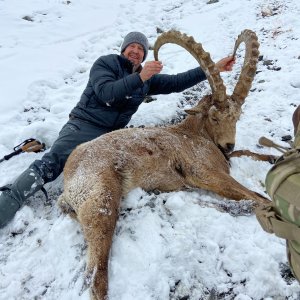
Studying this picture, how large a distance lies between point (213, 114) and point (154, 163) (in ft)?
5.03

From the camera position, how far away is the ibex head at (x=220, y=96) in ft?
20.9

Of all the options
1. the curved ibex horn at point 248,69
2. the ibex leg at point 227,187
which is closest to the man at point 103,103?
the curved ibex horn at point 248,69

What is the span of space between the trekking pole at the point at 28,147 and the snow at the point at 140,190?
11 cm

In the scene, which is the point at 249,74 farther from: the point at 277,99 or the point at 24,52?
the point at 24,52

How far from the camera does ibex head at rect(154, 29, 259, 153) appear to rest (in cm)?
637

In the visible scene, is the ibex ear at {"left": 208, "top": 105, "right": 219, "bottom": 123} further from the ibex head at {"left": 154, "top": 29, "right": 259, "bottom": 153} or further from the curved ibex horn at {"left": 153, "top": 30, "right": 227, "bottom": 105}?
the curved ibex horn at {"left": 153, "top": 30, "right": 227, "bottom": 105}

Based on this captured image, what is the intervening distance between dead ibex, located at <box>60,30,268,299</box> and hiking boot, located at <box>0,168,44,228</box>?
23.6 inches

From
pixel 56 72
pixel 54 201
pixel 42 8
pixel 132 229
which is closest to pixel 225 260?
pixel 132 229

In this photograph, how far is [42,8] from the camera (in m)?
15.2

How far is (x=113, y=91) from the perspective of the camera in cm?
657

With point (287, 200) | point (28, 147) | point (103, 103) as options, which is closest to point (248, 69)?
point (103, 103)

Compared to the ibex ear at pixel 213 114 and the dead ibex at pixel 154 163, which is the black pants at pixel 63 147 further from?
the ibex ear at pixel 213 114

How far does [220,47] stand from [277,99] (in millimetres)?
3888

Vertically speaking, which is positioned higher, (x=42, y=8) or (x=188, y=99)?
(x=42, y=8)
